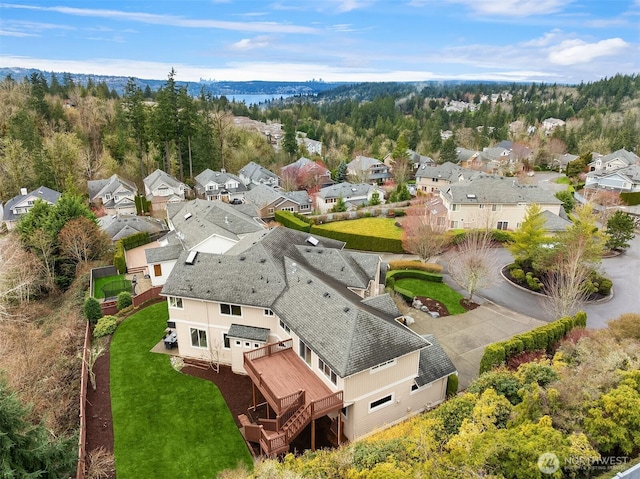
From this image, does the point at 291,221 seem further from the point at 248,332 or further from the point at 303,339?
the point at 303,339

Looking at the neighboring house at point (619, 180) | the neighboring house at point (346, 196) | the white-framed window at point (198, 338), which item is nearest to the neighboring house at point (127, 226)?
the white-framed window at point (198, 338)

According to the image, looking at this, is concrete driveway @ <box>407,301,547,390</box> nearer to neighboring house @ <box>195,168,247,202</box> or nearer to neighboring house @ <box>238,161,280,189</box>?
neighboring house @ <box>195,168,247,202</box>

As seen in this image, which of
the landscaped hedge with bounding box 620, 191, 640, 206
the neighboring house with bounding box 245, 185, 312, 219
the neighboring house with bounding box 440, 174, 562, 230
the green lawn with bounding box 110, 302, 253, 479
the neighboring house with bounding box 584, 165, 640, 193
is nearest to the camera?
the green lawn with bounding box 110, 302, 253, 479

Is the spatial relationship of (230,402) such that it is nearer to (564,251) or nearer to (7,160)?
(564,251)

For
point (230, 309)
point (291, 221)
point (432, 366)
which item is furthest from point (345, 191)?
point (432, 366)

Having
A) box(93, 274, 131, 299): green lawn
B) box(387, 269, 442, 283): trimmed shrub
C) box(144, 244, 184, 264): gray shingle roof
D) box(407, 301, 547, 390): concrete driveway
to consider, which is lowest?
box(93, 274, 131, 299): green lawn

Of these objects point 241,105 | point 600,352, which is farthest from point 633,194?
point 241,105

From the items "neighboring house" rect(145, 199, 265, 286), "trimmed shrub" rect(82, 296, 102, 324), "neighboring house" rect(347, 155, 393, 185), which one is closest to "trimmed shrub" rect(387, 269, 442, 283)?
"neighboring house" rect(145, 199, 265, 286)

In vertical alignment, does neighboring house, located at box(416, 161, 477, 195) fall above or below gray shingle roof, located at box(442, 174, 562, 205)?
below
